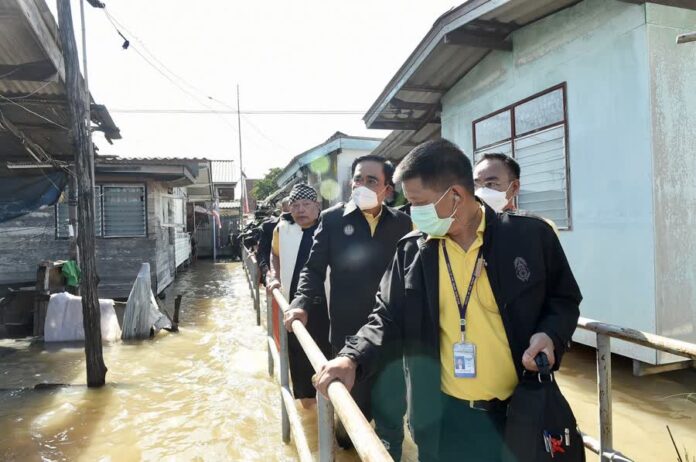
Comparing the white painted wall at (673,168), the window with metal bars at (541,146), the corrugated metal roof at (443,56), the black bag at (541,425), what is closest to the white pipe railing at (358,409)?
the black bag at (541,425)

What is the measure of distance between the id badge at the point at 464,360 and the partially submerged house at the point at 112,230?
9.67 metres

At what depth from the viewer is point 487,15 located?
541 centimetres

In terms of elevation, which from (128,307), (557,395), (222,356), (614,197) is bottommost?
(222,356)

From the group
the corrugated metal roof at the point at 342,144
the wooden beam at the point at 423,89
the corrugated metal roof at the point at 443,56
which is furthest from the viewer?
the corrugated metal roof at the point at 342,144

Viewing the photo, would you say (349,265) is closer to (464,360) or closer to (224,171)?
(464,360)

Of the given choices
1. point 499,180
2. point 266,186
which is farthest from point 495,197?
point 266,186

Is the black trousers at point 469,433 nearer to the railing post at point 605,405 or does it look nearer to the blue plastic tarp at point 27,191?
the railing post at point 605,405

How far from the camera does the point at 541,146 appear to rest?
18.1 ft

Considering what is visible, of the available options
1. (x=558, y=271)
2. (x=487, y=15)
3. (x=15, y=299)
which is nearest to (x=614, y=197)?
(x=487, y=15)

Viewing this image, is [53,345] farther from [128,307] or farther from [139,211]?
[139,211]

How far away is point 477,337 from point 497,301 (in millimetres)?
144

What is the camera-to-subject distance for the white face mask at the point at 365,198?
275 cm

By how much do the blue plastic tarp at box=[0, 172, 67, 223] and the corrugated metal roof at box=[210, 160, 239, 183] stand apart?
2380 centimetres

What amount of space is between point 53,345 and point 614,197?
8.00m
